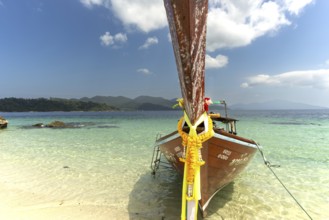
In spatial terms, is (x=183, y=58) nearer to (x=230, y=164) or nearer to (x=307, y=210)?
(x=230, y=164)

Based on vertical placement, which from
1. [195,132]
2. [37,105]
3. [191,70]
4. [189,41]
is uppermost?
[37,105]

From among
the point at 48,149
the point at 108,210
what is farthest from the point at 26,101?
the point at 108,210

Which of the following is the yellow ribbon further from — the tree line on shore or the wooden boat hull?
the tree line on shore

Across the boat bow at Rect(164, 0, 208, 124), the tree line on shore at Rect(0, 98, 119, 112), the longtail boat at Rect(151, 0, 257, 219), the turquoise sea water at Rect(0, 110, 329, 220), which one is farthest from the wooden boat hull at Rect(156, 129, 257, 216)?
the tree line on shore at Rect(0, 98, 119, 112)

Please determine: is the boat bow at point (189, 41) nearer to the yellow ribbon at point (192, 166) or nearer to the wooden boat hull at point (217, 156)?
the yellow ribbon at point (192, 166)

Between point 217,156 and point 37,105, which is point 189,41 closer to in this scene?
point 217,156

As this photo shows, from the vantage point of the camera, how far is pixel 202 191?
558 centimetres

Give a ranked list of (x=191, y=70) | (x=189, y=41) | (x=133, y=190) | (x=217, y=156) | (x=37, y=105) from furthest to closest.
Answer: (x=37, y=105)
(x=133, y=190)
(x=217, y=156)
(x=191, y=70)
(x=189, y=41)

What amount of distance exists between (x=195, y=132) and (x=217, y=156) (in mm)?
1344

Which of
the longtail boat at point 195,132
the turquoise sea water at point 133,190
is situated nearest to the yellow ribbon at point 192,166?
the longtail boat at point 195,132

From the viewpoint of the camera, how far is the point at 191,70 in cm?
398

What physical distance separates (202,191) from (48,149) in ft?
44.5

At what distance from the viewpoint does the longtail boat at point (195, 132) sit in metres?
3.70

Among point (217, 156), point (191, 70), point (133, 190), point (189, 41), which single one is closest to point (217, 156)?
point (217, 156)
